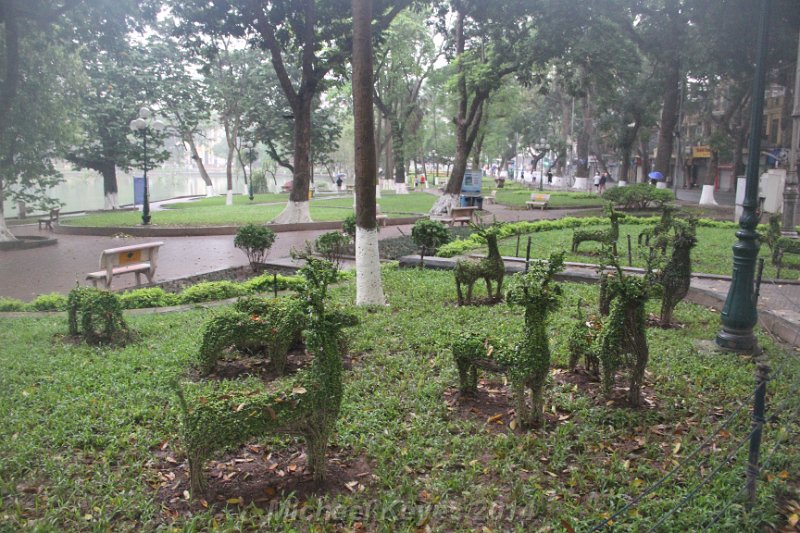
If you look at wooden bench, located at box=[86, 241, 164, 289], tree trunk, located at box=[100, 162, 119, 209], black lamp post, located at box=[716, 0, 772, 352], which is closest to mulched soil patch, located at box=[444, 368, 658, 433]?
black lamp post, located at box=[716, 0, 772, 352]

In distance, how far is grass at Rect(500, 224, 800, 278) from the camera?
11.4 m

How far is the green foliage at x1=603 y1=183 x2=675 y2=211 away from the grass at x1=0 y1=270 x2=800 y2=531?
18197mm

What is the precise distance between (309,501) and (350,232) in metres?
9.47

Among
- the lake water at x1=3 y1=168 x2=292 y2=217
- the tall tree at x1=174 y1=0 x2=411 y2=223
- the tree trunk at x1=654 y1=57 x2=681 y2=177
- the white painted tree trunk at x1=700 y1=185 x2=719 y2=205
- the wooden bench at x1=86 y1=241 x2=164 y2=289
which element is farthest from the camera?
the lake water at x1=3 y1=168 x2=292 y2=217

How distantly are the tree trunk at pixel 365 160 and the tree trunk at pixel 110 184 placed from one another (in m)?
23.8

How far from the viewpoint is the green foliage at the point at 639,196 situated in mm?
23844

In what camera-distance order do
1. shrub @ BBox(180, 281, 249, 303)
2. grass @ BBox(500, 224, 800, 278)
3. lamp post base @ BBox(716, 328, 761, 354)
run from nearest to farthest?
lamp post base @ BBox(716, 328, 761, 354), shrub @ BBox(180, 281, 249, 303), grass @ BBox(500, 224, 800, 278)

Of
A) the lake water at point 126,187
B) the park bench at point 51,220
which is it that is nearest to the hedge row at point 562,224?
the park bench at point 51,220

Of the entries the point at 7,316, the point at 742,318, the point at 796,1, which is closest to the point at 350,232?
the point at 7,316

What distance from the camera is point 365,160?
8.42m

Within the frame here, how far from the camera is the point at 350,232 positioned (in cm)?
1290

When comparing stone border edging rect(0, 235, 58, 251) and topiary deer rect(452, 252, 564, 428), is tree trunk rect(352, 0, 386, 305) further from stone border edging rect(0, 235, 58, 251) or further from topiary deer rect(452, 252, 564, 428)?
stone border edging rect(0, 235, 58, 251)

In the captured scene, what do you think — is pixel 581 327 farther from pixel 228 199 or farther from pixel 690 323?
pixel 228 199

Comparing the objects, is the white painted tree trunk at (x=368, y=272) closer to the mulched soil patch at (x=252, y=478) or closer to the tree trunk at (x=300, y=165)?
the mulched soil patch at (x=252, y=478)
